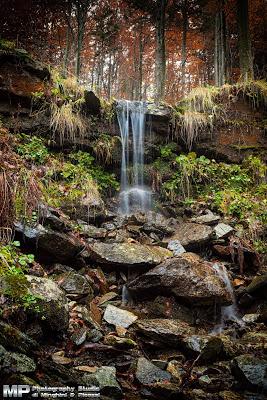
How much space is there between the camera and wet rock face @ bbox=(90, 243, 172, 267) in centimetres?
504

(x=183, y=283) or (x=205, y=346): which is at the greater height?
(x=183, y=283)

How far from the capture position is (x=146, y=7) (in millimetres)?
11711

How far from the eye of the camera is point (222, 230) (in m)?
6.14

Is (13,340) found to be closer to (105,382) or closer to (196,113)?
(105,382)

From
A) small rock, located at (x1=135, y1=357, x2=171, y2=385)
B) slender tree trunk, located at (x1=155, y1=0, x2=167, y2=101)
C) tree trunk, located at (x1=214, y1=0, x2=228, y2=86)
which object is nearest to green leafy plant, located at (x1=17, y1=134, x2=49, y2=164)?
small rock, located at (x1=135, y1=357, x2=171, y2=385)

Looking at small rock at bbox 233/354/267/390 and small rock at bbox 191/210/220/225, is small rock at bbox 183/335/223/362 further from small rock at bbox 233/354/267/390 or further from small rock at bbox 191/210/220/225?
small rock at bbox 191/210/220/225

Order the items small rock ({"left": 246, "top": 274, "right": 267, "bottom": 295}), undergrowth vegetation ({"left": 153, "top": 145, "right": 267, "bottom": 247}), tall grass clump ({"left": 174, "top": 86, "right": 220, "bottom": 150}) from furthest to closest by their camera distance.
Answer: tall grass clump ({"left": 174, "top": 86, "right": 220, "bottom": 150}) → undergrowth vegetation ({"left": 153, "top": 145, "right": 267, "bottom": 247}) → small rock ({"left": 246, "top": 274, "right": 267, "bottom": 295})

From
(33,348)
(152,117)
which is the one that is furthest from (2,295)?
(152,117)

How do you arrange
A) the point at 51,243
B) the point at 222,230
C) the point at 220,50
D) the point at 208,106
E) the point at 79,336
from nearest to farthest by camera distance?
the point at 79,336 → the point at 51,243 → the point at 222,230 → the point at 208,106 → the point at 220,50

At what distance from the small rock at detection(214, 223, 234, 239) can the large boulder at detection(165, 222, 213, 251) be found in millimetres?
158

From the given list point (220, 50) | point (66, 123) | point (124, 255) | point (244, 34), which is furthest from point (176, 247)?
point (220, 50)

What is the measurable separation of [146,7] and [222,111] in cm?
573

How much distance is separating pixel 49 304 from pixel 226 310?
277cm

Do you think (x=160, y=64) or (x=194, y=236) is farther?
(x=160, y=64)
